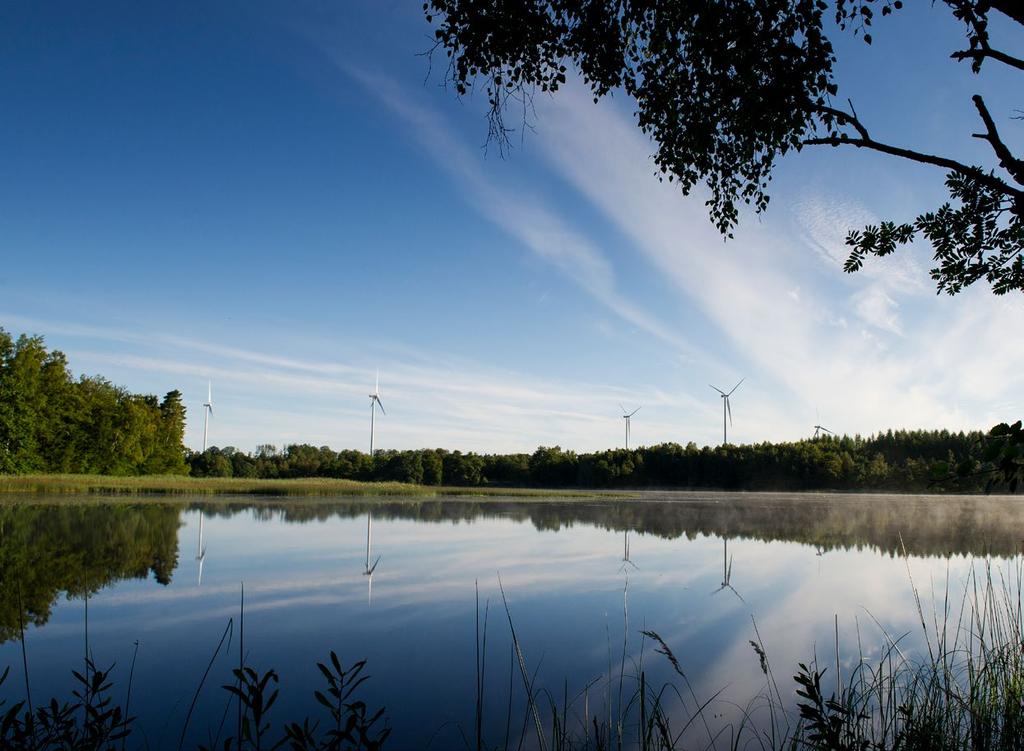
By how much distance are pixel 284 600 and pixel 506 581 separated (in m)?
4.10

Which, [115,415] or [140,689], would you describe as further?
[115,415]

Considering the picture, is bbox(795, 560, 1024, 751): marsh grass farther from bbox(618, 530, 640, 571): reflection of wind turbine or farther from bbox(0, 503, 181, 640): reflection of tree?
bbox(618, 530, 640, 571): reflection of wind turbine

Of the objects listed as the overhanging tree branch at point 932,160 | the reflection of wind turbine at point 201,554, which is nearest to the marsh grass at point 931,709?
the overhanging tree branch at point 932,160

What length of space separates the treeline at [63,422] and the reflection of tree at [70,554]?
38.5m

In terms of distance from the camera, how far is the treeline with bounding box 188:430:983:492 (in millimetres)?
102000

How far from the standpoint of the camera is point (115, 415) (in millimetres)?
71375

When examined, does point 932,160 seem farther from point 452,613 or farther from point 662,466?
point 662,466

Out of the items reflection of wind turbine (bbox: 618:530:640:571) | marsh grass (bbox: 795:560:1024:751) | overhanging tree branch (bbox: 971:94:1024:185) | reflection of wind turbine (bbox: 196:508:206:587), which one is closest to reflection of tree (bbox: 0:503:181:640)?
reflection of wind turbine (bbox: 196:508:206:587)

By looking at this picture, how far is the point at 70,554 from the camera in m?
14.7

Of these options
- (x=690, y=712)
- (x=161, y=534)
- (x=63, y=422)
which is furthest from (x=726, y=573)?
(x=63, y=422)

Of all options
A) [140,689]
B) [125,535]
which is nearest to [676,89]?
[140,689]

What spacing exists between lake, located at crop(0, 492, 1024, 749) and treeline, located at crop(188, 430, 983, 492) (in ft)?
285

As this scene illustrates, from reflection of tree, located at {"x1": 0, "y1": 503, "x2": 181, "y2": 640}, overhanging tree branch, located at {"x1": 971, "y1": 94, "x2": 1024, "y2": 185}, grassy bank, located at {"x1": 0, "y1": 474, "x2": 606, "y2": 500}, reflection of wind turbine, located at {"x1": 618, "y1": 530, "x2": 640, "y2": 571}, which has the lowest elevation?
grassy bank, located at {"x1": 0, "y1": 474, "x2": 606, "y2": 500}

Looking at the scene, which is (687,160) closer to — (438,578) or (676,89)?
(676,89)
